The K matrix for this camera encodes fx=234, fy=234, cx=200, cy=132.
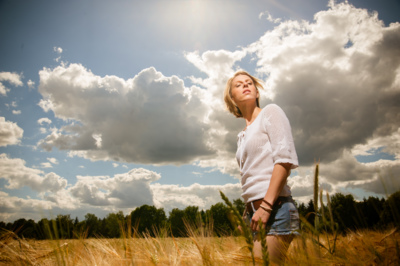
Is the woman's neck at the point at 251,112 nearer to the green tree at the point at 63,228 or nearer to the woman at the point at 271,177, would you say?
the woman at the point at 271,177

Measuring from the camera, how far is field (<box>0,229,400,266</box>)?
3.94 feet

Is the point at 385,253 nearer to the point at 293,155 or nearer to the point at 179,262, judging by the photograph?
the point at 293,155

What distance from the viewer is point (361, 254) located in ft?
4.39

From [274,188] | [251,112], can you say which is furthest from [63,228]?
[251,112]

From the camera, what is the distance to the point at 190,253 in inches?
76.9

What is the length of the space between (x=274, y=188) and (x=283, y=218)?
10.1 inches

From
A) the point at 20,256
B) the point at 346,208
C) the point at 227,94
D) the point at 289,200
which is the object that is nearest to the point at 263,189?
the point at 289,200

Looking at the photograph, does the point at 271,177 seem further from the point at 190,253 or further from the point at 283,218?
the point at 190,253

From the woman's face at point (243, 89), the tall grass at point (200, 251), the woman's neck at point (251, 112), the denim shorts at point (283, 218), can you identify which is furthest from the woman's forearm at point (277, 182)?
the woman's face at point (243, 89)

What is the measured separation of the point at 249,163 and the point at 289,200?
1.65ft

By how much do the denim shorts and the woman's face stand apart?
1210mm

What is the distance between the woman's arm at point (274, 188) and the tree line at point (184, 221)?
242 mm

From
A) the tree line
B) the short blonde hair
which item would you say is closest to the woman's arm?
the tree line

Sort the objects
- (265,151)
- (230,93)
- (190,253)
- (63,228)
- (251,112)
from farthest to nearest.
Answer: (230,93) < (251,112) < (265,151) < (190,253) < (63,228)
